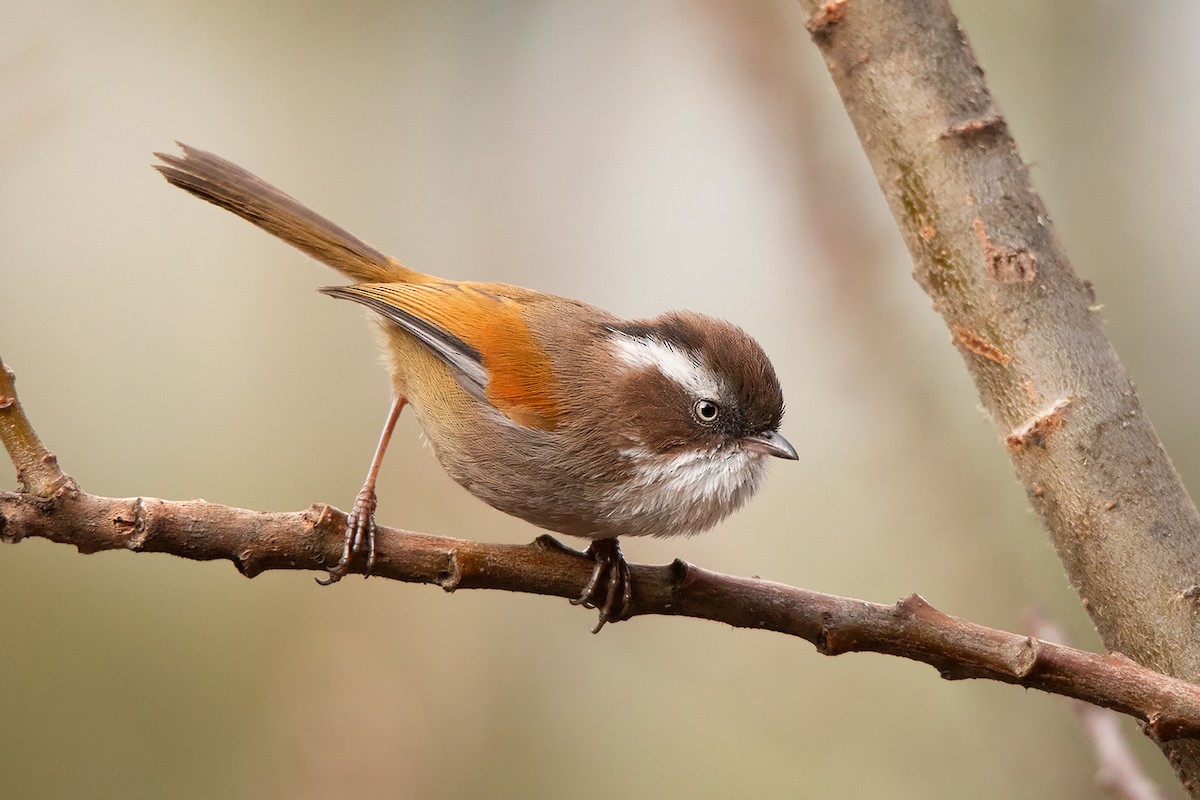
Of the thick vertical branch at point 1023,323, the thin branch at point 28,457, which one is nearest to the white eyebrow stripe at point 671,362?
the thick vertical branch at point 1023,323

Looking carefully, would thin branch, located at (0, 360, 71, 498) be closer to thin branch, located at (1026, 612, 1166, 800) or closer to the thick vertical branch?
the thick vertical branch

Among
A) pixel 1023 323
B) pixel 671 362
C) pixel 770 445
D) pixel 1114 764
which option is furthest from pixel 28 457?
pixel 1114 764

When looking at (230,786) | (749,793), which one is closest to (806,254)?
(749,793)

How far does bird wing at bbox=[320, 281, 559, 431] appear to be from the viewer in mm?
3266

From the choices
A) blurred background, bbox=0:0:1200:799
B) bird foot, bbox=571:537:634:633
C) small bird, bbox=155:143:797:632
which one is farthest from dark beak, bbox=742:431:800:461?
blurred background, bbox=0:0:1200:799

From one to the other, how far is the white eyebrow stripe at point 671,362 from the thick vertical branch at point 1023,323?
739 millimetres

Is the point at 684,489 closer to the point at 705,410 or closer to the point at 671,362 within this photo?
the point at 705,410

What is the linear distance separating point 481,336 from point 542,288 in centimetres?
218

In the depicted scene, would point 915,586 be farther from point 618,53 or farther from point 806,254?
point 618,53

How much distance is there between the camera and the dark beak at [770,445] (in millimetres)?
3133

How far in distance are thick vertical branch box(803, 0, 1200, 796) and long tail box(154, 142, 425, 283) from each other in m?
1.88

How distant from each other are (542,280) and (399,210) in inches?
40.2

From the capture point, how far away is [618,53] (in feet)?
20.0

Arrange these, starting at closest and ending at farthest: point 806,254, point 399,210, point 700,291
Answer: point 806,254 < point 700,291 < point 399,210
